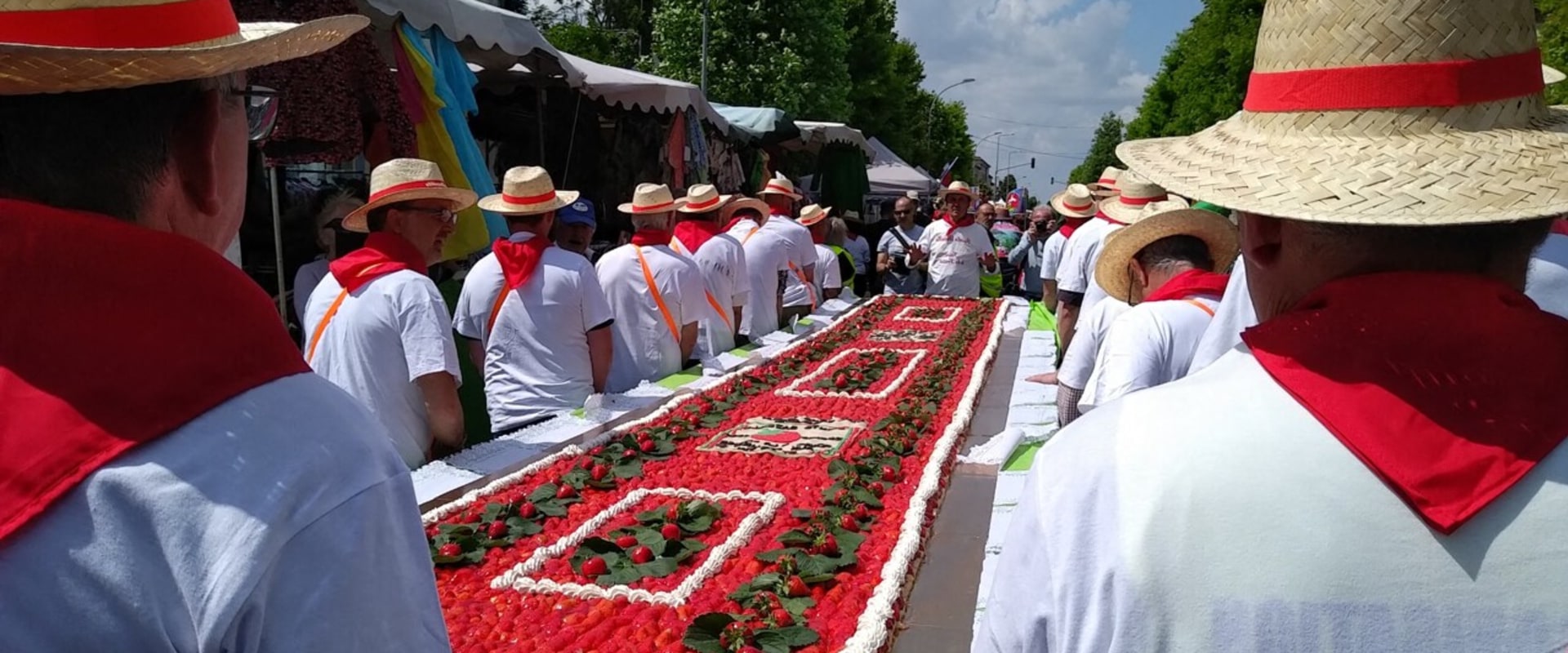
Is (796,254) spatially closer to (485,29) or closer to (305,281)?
(485,29)

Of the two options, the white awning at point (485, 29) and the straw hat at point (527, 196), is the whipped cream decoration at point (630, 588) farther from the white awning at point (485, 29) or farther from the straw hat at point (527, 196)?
the white awning at point (485, 29)

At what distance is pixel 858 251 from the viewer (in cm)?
1369

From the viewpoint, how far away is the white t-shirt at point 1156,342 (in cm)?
312

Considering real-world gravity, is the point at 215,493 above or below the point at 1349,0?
below

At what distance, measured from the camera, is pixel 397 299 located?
3.66 meters

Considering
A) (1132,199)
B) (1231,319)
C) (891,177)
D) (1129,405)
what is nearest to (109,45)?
A: (1129,405)

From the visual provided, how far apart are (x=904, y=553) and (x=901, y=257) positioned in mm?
9398

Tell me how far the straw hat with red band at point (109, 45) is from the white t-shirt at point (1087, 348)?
3.44 metres

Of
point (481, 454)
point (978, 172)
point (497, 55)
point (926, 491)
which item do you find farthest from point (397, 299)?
point (978, 172)

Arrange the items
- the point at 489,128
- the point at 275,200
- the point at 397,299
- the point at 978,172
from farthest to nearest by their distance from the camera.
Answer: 1. the point at 978,172
2. the point at 489,128
3. the point at 275,200
4. the point at 397,299

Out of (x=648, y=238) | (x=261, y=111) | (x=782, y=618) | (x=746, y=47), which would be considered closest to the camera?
(x=782, y=618)

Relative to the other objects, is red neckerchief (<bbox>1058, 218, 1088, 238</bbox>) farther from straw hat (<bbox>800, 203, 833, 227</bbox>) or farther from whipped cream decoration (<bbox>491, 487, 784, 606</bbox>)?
whipped cream decoration (<bbox>491, 487, 784, 606</bbox>)

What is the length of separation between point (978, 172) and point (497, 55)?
9647 cm

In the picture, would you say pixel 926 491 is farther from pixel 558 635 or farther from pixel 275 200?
pixel 275 200
